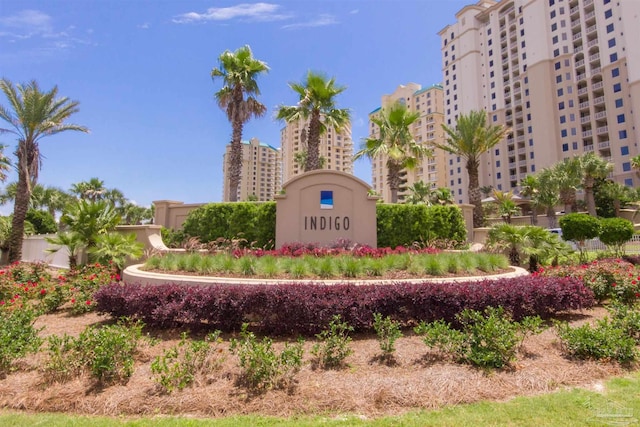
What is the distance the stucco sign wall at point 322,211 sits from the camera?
1429 cm

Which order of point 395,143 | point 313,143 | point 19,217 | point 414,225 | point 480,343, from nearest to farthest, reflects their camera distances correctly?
point 480,343 → point 414,225 → point 19,217 → point 313,143 → point 395,143

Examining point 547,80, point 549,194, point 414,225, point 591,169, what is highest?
point 547,80

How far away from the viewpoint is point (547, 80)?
190ft

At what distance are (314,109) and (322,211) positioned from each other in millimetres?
9304

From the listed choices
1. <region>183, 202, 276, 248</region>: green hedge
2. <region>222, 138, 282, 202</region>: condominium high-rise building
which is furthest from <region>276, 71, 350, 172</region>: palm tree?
<region>222, 138, 282, 202</region>: condominium high-rise building

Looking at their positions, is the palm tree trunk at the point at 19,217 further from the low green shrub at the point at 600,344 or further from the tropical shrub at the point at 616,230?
the tropical shrub at the point at 616,230

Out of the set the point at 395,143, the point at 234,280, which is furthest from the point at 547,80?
the point at 234,280

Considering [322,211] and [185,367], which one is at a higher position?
[322,211]

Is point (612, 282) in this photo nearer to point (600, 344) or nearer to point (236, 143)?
point (600, 344)

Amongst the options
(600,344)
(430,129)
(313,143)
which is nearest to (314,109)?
(313,143)

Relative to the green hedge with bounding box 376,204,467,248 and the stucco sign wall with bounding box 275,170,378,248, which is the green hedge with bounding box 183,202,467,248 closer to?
the green hedge with bounding box 376,204,467,248

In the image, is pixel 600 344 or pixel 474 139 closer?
pixel 600 344

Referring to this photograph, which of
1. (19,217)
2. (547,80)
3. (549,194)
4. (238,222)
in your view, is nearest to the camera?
(238,222)

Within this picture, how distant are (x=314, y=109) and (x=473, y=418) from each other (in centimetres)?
1973
